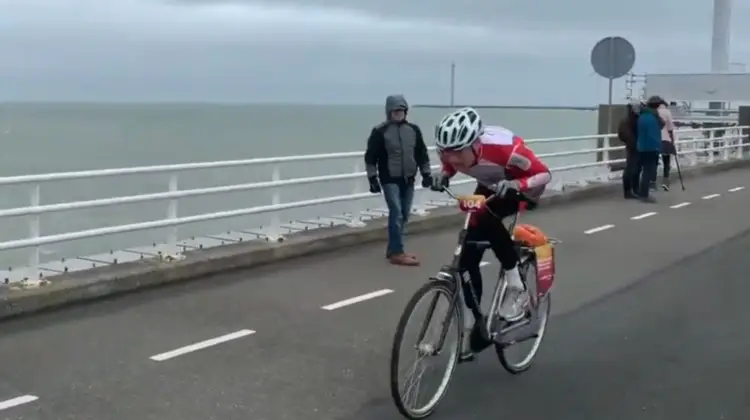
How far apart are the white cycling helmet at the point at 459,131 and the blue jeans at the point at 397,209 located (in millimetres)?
5199

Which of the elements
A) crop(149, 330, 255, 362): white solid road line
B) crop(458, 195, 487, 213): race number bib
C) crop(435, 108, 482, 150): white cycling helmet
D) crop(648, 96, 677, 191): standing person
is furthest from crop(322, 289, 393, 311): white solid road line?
crop(648, 96, 677, 191): standing person

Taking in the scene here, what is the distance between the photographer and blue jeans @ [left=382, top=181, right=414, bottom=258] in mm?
11000

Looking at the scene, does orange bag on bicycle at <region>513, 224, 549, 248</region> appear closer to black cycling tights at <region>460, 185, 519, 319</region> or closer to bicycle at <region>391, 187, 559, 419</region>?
bicycle at <region>391, 187, 559, 419</region>

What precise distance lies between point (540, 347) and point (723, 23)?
4357 cm

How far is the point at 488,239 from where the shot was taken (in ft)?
20.7

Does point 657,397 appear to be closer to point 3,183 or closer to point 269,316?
point 269,316

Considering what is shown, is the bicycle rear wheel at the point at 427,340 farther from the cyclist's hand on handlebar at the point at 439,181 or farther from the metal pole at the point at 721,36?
the metal pole at the point at 721,36

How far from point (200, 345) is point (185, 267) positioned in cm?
261

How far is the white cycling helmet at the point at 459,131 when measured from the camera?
18.7ft

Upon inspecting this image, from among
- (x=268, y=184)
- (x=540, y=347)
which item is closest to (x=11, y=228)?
(x=268, y=184)

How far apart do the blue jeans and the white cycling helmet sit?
5199 mm

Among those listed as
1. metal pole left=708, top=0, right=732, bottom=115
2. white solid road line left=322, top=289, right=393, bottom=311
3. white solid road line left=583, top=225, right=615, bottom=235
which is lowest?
white solid road line left=322, top=289, right=393, bottom=311

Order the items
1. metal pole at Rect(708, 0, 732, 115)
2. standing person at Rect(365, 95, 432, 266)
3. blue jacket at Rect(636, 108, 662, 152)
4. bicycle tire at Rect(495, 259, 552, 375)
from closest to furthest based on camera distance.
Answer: bicycle tire at Rect(495, 259, 552, 375) < standing person at Rect(365, 95, 432, 266) < blue jacket at Rect(636, 108, 662, 152) < metal pole at Rect(708, 0, 732, 115)

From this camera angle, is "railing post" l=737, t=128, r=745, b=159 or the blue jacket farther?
"railing post" l=737, t=128, r=745, b=159
